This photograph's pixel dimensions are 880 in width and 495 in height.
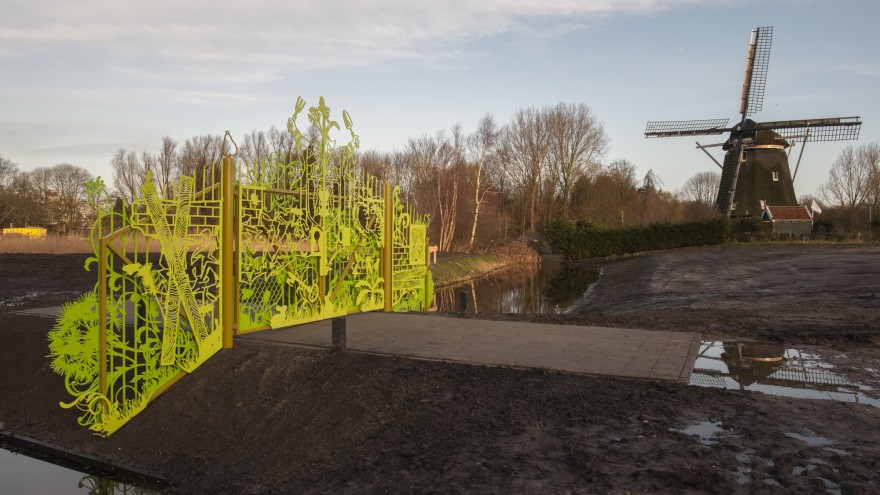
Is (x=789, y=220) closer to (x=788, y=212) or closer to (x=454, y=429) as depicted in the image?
(x=788, y=212)

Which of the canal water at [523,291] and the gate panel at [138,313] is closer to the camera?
the gate panel at [138,313]

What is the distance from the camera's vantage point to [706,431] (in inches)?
209

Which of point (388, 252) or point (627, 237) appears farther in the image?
point (627, 237)

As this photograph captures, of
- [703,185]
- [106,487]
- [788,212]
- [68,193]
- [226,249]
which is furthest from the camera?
[703,185]

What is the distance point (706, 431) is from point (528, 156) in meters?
50.7

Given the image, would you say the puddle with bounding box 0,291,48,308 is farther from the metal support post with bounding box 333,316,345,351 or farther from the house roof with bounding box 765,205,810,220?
the house roof with bounding box 765,205,810,220

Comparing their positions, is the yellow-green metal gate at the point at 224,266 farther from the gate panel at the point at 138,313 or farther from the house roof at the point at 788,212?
the house roof at the point at 788,212

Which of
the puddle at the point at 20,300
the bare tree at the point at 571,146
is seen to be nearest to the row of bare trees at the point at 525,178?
the bare tree at the point at 571,146

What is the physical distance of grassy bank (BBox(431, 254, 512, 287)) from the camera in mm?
30578

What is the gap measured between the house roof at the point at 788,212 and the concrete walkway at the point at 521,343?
136ft

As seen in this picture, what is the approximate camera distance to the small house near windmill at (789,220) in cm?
4481

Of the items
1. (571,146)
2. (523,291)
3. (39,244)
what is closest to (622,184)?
(571,146)

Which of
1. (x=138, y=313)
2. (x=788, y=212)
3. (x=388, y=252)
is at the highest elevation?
(x=788, y=212)

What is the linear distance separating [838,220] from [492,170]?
27608 mm
